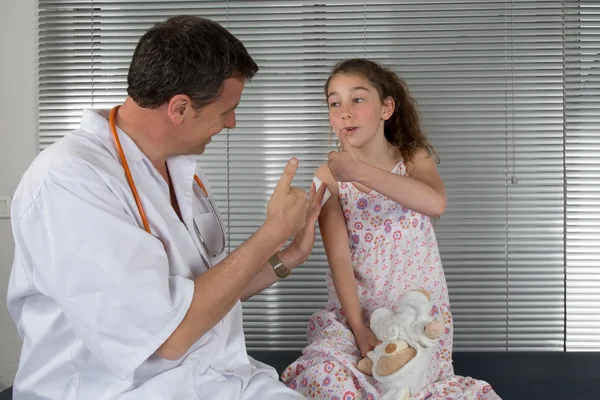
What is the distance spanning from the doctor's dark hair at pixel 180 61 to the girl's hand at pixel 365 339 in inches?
36.0

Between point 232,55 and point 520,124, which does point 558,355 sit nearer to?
point 520,124

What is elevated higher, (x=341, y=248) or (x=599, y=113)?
(x=599, y=113)

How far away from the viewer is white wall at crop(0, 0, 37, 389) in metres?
3.09

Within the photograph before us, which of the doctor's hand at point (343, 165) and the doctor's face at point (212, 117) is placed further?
the doctor's hand at point (343, 165)

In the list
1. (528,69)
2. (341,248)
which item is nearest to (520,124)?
(528,69)

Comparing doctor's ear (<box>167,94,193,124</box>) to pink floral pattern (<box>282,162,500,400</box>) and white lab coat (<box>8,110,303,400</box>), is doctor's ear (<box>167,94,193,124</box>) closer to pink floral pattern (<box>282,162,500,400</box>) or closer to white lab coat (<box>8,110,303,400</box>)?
white lab coat (<box>8,110,303,400</box>)

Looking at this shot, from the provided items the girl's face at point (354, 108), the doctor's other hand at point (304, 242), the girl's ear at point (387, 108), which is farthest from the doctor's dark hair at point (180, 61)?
the girl's ear at point (387, 108)

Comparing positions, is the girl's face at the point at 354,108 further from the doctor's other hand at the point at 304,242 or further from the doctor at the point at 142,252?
the doctor at the point at 142,252

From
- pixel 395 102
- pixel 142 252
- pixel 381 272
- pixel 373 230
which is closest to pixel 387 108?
pixel 395 102

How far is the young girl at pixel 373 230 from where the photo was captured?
79.8 inches

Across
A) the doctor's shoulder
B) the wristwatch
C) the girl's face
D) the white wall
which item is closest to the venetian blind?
the girl's face

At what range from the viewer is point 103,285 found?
1.37 metres

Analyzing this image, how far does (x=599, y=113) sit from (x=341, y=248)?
162cm

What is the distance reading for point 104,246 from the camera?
54.7 inches
